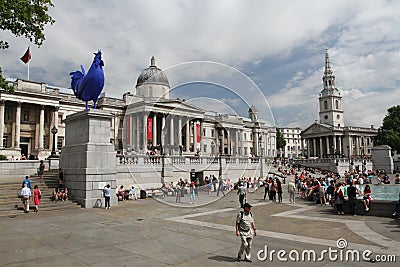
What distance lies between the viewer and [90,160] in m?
18.7

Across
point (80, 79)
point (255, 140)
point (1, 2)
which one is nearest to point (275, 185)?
point (255, 140)

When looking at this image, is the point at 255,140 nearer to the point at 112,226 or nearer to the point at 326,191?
the point at 112,226

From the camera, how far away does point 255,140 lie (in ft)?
43.1

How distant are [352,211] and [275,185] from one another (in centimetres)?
651

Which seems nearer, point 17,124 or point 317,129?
point 17,124

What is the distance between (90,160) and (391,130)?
91159 millimetres

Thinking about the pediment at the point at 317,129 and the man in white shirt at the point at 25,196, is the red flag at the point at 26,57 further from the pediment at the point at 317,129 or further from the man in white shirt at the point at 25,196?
the pediment at the point at 317,129

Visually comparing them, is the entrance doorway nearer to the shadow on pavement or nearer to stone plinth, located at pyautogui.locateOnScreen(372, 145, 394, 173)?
the shadow on pavement

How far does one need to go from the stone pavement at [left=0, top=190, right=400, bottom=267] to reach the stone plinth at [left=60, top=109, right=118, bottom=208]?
2.39m

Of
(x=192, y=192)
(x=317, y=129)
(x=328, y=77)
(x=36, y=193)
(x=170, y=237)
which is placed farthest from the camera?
Result: (x=328, y=77)

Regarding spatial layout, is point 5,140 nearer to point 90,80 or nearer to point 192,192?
point 90,80

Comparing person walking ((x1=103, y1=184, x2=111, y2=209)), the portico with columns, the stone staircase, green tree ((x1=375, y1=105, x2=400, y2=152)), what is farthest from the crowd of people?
the portico with columns

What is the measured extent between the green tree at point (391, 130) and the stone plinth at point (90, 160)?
287 feet

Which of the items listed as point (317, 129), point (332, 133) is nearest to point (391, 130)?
point (332, 133)
